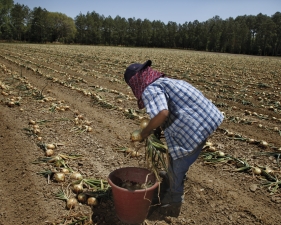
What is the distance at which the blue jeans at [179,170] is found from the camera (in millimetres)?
2148

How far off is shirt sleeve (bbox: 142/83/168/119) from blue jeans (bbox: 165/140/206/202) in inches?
22.5

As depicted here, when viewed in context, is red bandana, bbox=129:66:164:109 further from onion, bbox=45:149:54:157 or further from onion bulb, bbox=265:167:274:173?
onion bulb, bbox=265:167:274:173

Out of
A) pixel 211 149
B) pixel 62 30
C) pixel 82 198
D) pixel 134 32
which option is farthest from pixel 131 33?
pixel 82 198

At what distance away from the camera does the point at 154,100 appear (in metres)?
1.85

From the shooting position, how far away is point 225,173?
10.3 ft

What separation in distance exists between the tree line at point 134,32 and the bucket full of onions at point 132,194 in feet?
151

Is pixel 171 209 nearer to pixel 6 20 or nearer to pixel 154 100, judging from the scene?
pixel 154 100

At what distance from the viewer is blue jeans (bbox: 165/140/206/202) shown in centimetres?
215

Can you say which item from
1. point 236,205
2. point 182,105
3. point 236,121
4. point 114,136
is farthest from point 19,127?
point 236,121

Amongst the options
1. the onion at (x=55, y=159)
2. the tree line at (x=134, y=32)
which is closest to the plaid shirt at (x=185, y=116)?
the onion at (x=55, y=159)

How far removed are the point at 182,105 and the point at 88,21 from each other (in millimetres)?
63338

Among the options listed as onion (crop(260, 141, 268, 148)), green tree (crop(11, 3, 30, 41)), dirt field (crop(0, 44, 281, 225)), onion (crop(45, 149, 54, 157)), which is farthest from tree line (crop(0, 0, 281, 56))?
onion (crop(45, 149, 54, 157))

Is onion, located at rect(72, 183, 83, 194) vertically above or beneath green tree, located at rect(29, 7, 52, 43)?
beneath

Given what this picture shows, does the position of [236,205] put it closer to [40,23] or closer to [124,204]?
[124,204]
